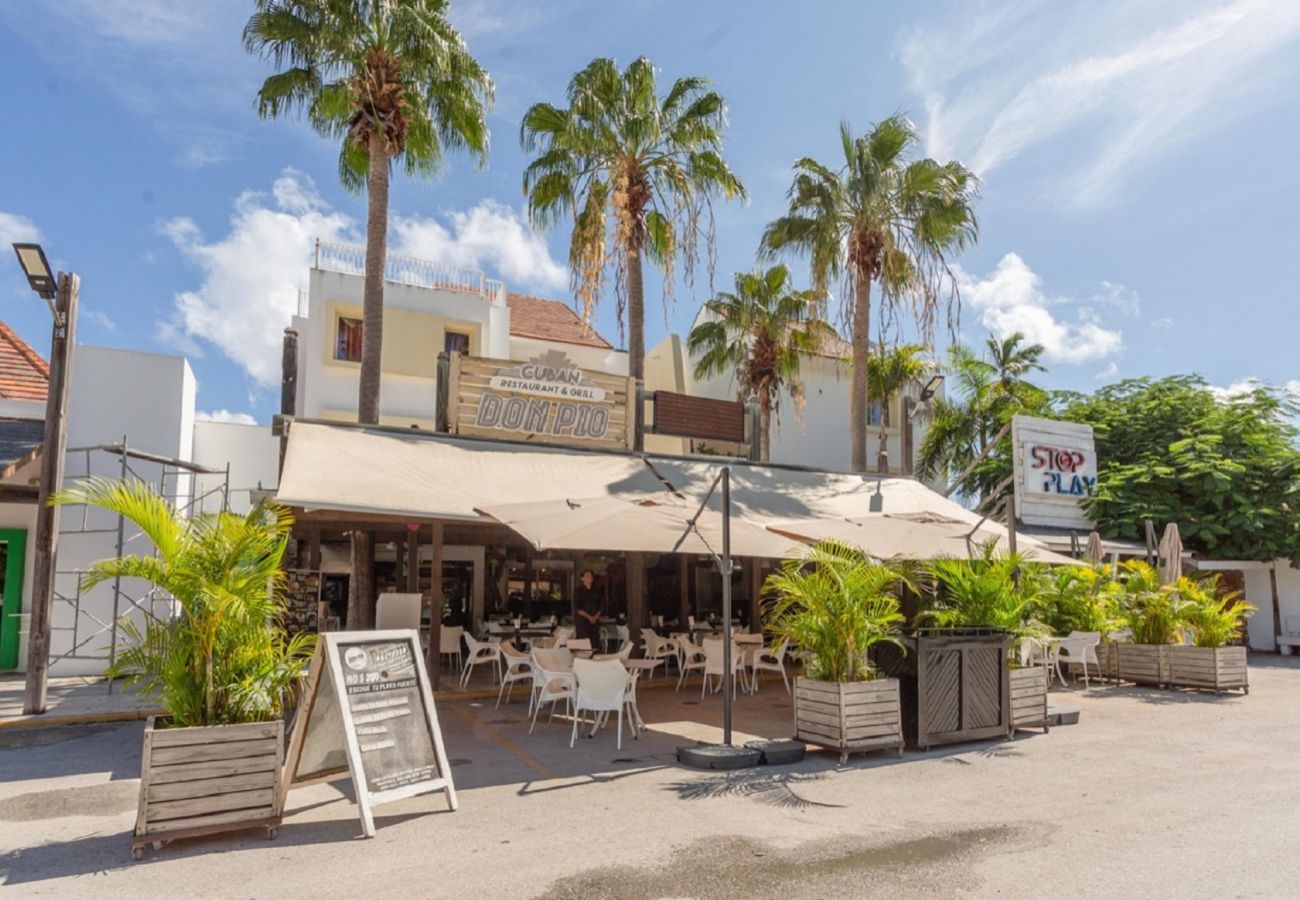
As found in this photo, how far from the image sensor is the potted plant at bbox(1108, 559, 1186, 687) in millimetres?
12656

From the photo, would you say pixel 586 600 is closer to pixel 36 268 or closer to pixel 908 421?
pixel 36 268

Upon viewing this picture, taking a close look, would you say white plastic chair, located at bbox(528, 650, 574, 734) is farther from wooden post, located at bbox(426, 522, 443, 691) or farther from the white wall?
the white wall

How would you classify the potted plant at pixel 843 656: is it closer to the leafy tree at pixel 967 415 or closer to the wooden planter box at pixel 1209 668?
the wooden planter box at pixel 1209 668

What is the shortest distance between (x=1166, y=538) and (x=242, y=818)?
48.5 feet

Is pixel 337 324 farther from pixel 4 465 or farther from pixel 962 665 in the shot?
pixel 962 665

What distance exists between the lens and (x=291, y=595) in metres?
17.0

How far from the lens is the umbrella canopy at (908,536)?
8.77 meters

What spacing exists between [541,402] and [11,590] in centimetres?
863

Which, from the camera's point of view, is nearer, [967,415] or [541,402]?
[541,402]

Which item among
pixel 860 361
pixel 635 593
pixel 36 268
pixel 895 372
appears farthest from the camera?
pixel 895 372

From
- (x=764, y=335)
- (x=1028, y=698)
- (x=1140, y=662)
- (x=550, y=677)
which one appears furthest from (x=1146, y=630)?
(x=764, y=335)

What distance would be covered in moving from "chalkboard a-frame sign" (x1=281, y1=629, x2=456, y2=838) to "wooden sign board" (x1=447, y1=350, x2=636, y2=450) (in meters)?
7.01

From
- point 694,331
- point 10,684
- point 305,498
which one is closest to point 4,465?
point 10,684

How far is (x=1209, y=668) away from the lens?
1202 cm
